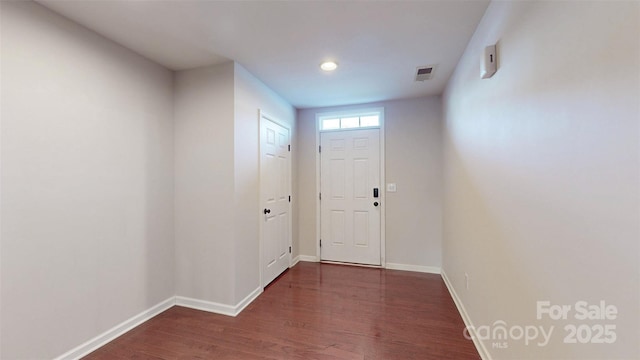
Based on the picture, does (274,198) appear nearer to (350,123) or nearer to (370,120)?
(350,123)

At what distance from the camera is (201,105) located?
252cm

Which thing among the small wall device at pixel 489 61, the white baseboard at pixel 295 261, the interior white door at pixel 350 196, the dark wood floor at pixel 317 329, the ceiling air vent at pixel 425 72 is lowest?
the dark wood floor at pixel 317 329

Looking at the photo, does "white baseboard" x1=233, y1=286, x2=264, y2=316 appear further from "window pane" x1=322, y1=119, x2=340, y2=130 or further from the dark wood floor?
"window pane" x1=322, y1=119, x2=340, y2=130

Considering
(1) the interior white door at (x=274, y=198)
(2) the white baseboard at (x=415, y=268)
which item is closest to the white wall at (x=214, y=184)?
(1) the interior white door at (x=274, y=198)

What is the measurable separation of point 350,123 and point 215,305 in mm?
2858

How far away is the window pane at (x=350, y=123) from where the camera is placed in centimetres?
375

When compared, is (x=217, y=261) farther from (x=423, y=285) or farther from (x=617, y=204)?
(x=617, y=204)

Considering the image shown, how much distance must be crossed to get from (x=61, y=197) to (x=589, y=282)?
2.80m

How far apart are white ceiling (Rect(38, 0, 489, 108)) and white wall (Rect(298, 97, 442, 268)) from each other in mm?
739

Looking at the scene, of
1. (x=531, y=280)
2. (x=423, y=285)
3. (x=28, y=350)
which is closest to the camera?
(x=531, y=280)

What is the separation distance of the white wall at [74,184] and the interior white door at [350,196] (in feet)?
7.08

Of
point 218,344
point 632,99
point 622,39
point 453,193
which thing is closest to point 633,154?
point 632,99

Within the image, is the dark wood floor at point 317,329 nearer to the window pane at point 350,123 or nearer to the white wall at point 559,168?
the white wall at point 559,168

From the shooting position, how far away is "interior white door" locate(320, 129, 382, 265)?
3670 millimetres
